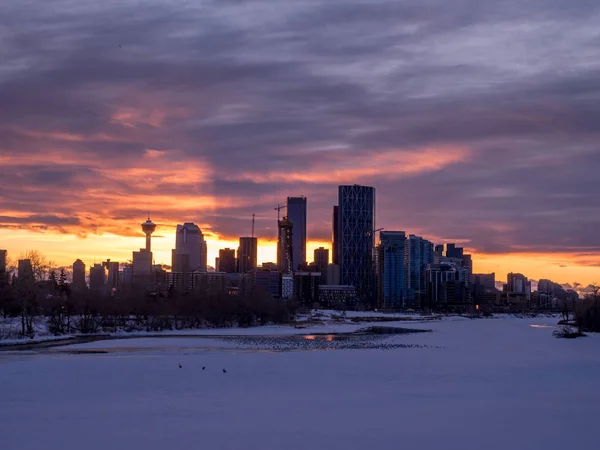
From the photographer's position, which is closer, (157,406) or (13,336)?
(157,406)

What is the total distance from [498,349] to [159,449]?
5820 cm

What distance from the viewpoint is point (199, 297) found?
167125 mm

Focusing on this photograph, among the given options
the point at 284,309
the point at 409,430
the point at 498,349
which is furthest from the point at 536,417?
the point at 284,309

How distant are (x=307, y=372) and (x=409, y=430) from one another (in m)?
22.3

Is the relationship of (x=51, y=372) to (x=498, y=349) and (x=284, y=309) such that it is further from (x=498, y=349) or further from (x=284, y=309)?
(x=284, y=309)

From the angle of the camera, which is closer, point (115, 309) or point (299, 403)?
point (299, 403)

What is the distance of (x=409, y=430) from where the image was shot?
30734mm

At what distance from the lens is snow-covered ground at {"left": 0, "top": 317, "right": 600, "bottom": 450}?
2889cm

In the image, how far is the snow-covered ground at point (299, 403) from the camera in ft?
94.8

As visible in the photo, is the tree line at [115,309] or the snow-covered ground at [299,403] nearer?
the snow-covered ground at [299,403]

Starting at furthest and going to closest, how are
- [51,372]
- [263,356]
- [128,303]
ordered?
[128,303]
[263,356]
[51,372]

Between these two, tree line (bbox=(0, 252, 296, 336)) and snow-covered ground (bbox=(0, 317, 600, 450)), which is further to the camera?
tree line (bbox=(0, 252, 296, 336))

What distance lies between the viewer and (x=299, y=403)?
37906 millimetres

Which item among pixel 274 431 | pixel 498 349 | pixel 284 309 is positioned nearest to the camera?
pixel 274 431
